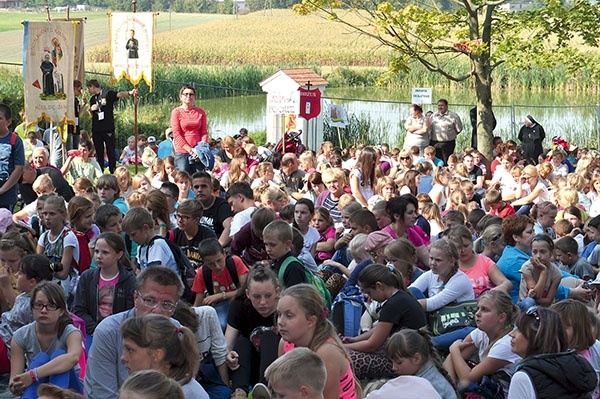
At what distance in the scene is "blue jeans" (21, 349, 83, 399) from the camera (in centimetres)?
651

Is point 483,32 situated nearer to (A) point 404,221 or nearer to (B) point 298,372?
(A) point 404,221

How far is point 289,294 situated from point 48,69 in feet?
35.0

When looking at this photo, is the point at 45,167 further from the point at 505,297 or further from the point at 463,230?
the point at 505,297

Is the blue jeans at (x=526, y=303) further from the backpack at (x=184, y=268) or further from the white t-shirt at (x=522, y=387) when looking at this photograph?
the white t-shirt at (x=522, y=387)

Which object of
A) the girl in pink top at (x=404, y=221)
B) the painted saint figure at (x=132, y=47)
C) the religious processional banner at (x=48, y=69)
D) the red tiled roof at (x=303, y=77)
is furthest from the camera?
the red tiled roof at (x=303, y=77)

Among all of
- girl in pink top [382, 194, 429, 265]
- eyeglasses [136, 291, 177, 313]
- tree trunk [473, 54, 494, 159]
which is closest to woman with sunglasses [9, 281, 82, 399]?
eyeglasses [136, 291, 177, 313]

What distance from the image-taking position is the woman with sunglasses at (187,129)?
49.3 feet

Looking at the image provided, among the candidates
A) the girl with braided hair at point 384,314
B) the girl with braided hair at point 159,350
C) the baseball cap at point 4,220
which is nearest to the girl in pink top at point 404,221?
the girl with braided hair at point 384,314

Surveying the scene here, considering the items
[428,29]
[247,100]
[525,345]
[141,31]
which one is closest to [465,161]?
[428,29]

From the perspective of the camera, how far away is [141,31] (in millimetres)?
17781

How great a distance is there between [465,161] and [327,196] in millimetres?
6126

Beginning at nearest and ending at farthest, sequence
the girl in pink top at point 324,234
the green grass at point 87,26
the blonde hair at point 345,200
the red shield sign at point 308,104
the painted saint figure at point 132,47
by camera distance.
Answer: the girl in pink top at point 324,234 < the blonde hair at point 345,200 < the painted saint figure at point 132,47 < the red shield sign at point 308,104 < the green grass at point 87,26

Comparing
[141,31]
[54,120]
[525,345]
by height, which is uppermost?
[141,31]

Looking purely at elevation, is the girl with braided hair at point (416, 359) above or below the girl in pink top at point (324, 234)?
below
